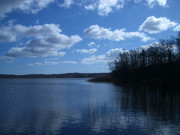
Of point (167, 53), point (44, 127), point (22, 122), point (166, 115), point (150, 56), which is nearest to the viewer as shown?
point (44, 127)

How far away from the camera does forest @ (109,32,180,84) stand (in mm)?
45812

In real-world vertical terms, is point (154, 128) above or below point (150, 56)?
below

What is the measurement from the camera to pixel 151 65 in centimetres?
6519

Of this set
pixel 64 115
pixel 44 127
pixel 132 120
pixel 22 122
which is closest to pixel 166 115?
pixel 132 120

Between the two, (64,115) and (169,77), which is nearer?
(64,115)

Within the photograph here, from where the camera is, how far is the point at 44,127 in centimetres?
1157

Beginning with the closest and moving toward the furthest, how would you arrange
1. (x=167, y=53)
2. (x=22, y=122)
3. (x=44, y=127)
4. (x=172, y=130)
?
(x=172, y=130)
(x=44, y=127)
(x=22, y=122)
(x=167, y=53)

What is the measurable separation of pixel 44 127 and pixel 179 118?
9.34 metres

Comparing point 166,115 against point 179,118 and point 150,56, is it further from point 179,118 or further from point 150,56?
point 150,56

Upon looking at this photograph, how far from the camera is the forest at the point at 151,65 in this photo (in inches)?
1804

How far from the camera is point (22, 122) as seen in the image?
506 inches

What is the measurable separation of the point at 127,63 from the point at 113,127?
66.1 m

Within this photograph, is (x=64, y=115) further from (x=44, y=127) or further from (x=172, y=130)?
(x=172, y=130)

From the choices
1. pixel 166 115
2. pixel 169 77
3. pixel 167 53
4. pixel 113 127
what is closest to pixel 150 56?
pixel 167 53
